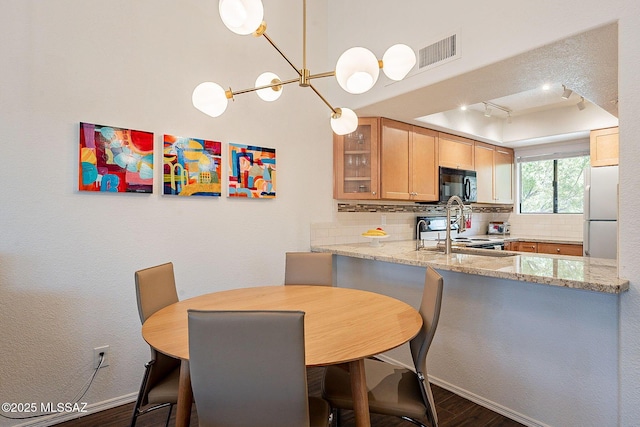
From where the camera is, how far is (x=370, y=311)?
167cm

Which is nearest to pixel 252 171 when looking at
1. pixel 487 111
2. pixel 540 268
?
pixel 540 268

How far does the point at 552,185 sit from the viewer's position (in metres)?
4.91

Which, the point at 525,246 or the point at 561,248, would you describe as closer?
the point at 561,248

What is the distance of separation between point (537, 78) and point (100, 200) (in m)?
2.97

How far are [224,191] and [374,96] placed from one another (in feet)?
4.85

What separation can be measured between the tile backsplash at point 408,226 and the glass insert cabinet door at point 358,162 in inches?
11.9

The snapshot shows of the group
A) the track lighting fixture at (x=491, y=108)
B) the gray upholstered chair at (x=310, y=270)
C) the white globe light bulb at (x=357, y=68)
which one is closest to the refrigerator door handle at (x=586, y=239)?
the track lighting fixture at (x=491, y=108)

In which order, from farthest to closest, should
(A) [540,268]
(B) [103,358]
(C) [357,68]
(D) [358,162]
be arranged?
(D) [358,162]
(B) [103,358]
(A) [540,268]
(C) [357,68]

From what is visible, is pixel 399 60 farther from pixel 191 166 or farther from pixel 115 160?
pixel 115 160

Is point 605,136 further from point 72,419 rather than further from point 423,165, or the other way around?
point 72,419

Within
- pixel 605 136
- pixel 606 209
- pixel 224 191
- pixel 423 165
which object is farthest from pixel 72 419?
pixel 605 136

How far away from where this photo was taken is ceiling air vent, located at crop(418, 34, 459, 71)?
225 cm

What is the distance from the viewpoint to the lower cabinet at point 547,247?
421cm

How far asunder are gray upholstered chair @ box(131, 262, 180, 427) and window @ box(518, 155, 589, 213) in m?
5.15
